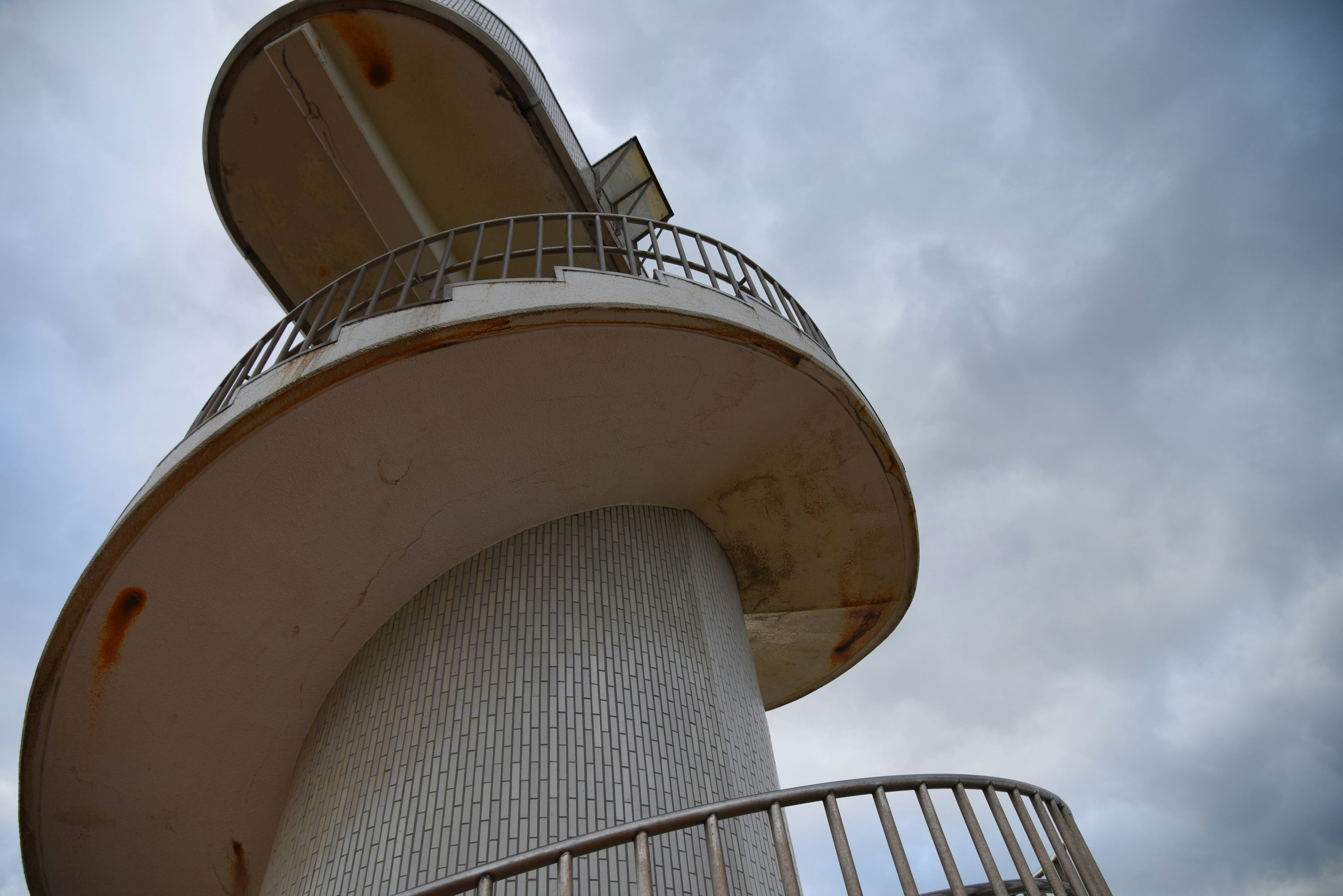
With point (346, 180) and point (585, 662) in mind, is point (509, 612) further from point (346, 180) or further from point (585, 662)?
point (346, 180)

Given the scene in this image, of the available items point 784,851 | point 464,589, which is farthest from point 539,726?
point 784,851

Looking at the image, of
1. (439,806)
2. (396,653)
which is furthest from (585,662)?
(396,653)

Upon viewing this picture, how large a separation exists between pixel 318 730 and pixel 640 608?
2.47 meters

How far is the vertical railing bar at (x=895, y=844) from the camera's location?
263 centimetres

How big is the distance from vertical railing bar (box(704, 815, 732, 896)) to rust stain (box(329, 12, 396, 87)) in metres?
8.27

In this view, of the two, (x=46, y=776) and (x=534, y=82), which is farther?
(x=534, y=82)

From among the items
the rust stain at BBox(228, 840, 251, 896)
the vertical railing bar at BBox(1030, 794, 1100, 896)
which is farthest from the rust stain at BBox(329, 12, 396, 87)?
the vertical railing bar at BBox(1030, 794, 1100, 896)

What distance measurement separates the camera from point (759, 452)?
6.02 m

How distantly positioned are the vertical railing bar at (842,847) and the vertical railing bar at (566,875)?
3.02ft

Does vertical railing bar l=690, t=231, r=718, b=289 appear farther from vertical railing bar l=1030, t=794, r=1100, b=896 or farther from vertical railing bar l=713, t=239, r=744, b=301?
vertical railing bar l=1030, t=794, r=1100, b=896

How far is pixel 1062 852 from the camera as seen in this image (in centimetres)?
339

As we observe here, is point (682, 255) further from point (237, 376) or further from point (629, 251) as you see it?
point (237, 376)

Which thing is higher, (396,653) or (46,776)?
(396,653)

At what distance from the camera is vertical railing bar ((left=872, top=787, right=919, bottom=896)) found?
2.63 m
